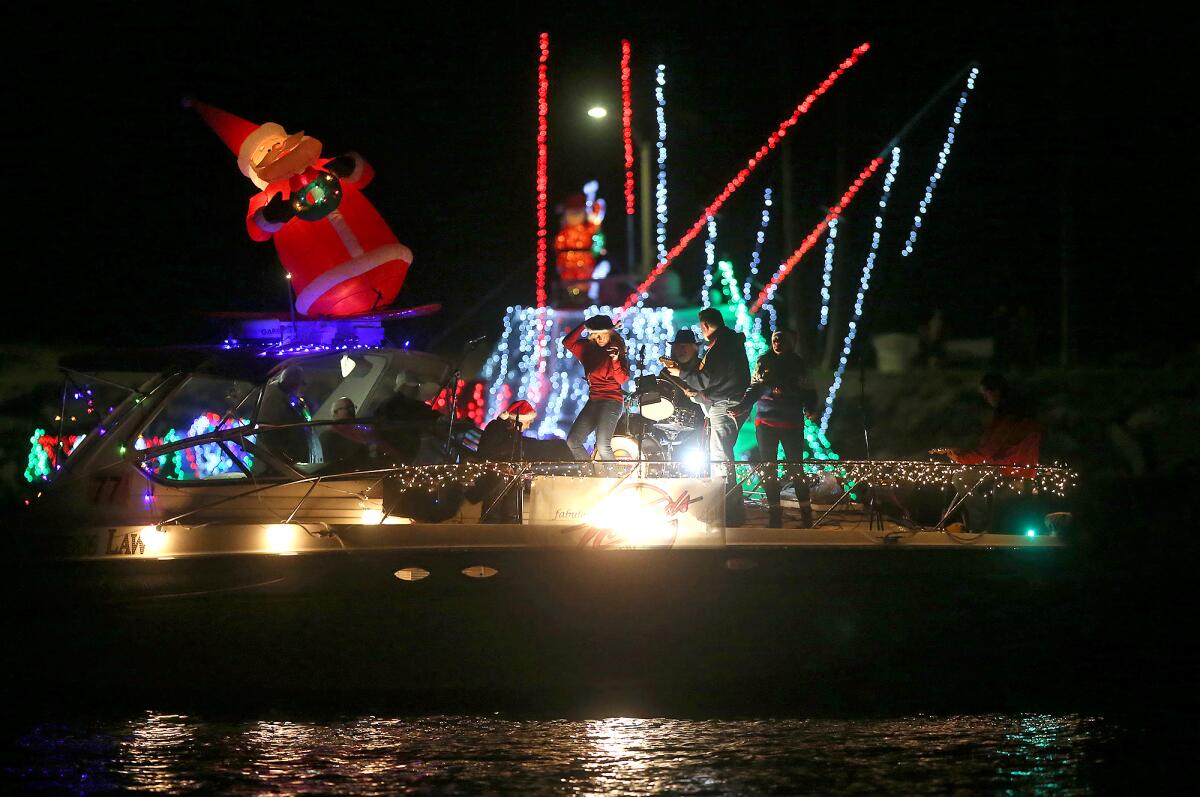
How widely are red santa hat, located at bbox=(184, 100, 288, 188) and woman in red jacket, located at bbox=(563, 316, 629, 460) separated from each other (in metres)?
2.81

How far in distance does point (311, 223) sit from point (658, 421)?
3.03m

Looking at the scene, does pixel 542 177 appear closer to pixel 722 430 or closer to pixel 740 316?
pixel 740 316

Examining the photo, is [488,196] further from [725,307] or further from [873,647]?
[873,647]

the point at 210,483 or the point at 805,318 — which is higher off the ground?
the point at 805,318

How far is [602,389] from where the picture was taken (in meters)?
8.27

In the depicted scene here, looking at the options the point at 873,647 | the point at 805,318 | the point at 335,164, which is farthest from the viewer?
the point at 805,318

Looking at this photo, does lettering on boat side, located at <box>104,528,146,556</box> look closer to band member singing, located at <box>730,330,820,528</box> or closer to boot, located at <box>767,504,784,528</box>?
boot, located at <box>767,504,784,528</box>

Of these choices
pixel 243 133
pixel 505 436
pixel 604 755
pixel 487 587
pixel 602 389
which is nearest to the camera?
pixel 604 755

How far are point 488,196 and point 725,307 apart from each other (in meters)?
8.36

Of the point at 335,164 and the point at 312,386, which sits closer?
the point at 312,386

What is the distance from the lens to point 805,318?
17188 millimetres

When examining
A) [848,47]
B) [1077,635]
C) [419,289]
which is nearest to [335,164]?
[1077,635]

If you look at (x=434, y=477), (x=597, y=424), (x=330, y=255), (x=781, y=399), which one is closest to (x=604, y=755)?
(x=434, y=477)

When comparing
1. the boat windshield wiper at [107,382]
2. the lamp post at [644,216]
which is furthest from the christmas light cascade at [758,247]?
the boat windshield wiper at [107,382]
